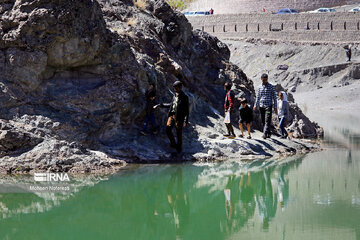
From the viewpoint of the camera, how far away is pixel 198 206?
10109 millimetres

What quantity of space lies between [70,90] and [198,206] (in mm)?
5429

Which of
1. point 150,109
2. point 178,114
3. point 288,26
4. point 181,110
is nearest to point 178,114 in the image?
point 178,114

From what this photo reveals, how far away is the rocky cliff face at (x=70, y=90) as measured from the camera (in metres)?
12.9

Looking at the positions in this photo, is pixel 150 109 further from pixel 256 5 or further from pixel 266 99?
pixel 256 5

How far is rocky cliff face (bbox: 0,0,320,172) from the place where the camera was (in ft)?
42.4

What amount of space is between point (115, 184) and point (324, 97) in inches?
1332

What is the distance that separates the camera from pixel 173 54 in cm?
1823

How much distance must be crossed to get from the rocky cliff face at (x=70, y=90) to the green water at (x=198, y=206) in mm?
1293

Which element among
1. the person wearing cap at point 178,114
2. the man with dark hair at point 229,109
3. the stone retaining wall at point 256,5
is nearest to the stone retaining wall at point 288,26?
the stone retaining wall at point 256,5

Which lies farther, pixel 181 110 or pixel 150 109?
pixel 150 109

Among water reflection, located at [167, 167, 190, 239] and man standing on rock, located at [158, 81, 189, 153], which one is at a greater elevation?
man standing on rock, located at [158, 81, 189, 153]

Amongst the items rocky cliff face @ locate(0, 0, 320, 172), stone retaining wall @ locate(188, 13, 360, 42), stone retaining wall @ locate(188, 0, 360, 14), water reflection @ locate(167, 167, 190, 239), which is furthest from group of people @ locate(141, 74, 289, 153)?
stone retaining wall @ locate(188, 0, 360, 14)

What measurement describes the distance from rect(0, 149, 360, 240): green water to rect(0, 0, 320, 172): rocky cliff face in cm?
129

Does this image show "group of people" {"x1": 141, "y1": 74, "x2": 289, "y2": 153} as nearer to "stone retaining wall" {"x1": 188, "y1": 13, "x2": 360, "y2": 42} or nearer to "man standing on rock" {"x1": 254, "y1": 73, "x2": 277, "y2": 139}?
"man standing on rock" {"x1": 254, "y1": 73, "x2": 277, "y2": 139}
